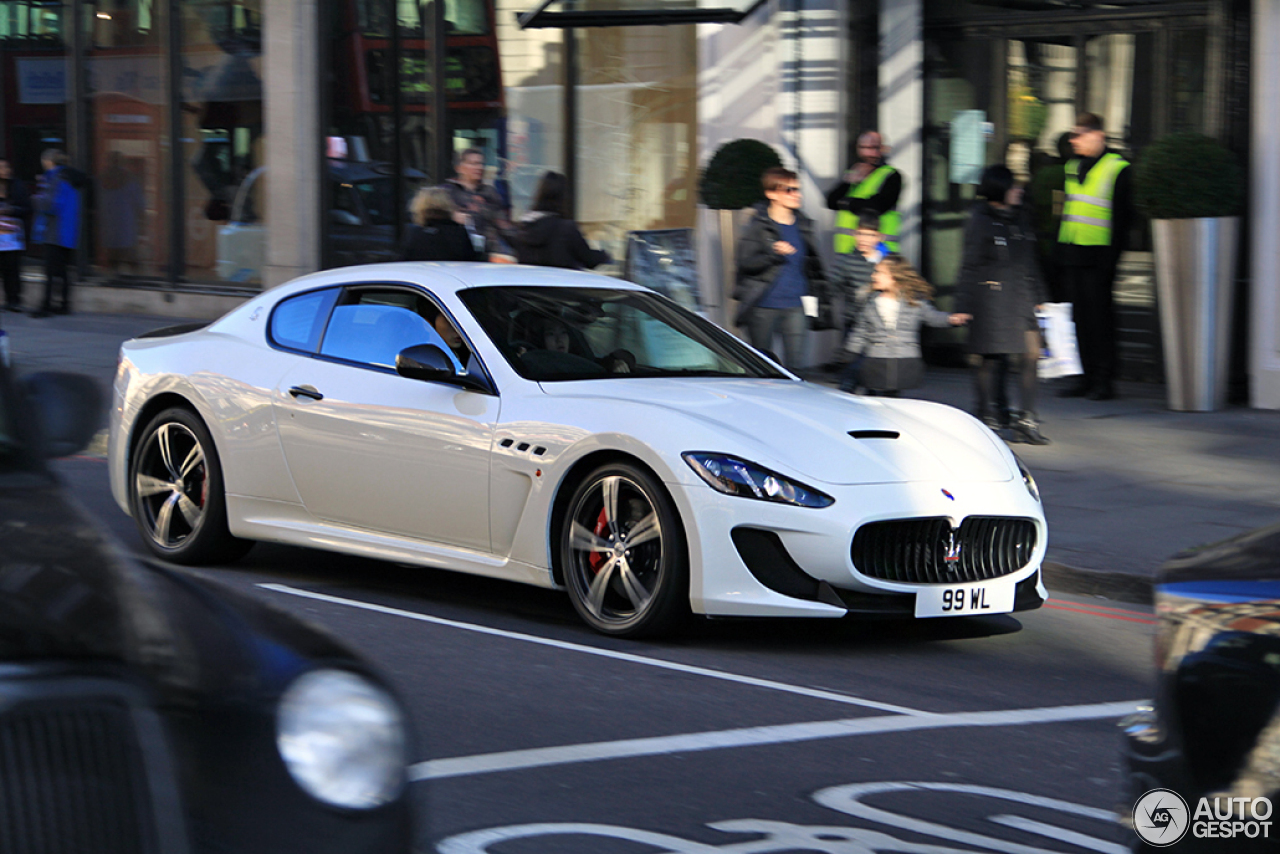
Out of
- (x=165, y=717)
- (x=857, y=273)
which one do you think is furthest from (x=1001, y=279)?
(x=165, y=717)

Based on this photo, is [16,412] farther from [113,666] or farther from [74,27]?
[74,27]

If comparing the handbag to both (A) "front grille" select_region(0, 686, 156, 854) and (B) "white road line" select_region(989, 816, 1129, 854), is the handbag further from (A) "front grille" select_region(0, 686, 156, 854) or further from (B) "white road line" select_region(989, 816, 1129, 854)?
(A) "front grille" select_region(0, 686, 156, 854)

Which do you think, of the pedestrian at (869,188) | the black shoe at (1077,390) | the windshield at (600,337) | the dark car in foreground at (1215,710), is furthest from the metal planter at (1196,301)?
the dark car in foreground at (1215,710)

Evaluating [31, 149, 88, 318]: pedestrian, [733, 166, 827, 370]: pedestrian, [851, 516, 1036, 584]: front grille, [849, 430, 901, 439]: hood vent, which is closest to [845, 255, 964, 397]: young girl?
[733, 166, 827, 370]: pedestrian

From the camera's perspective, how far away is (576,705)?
5.75m

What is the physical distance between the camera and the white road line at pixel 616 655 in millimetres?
5891

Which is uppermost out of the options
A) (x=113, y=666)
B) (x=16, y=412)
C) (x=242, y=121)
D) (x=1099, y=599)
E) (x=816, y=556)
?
(x=242, y=121)

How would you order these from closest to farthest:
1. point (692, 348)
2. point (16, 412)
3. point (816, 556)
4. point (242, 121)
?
point (16, 412)
point (816, 556)
point (692, 348)
point (242, 121)

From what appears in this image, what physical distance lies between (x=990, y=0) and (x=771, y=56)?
6.78 ft

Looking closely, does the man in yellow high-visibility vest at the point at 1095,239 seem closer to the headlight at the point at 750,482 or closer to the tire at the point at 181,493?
the tire at the point at 181,493

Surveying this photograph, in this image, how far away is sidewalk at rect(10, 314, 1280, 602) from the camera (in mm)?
8344

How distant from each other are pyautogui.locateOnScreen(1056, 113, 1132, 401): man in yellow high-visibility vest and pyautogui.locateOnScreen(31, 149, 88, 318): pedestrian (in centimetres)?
1240

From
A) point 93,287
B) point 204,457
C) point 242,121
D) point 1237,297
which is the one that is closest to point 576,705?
point 204,457

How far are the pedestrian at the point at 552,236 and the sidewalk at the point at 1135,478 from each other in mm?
2984
